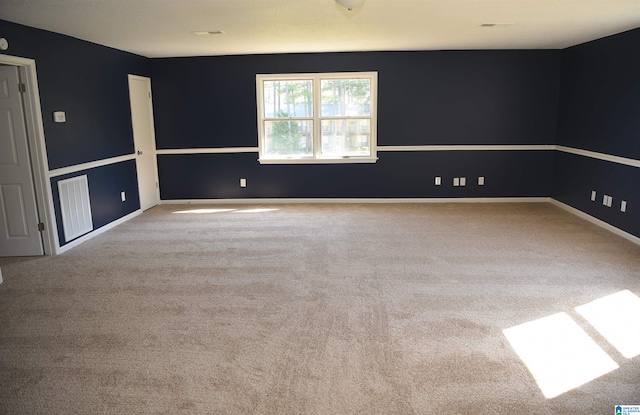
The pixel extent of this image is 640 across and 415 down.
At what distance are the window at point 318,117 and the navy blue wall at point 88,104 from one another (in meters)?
2.07

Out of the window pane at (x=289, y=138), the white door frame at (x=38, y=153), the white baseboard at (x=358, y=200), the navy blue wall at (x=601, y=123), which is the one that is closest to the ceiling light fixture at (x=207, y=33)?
the white door frame at (x=38, y=153)

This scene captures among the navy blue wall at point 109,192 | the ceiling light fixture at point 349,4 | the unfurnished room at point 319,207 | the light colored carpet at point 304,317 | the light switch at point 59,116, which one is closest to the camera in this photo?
the light colored carpet at point 304,317

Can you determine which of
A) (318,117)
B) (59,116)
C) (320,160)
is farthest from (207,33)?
(320,160)

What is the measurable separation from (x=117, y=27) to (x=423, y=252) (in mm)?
4032

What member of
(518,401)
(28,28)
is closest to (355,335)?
(518,401)

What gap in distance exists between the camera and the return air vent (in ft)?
17.2

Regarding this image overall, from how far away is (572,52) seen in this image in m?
6.71

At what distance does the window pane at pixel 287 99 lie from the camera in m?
7.45

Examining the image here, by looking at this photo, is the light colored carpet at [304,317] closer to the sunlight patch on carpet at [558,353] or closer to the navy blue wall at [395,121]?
the sunlight patch on carpet at [558,353]

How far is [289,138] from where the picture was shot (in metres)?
7.61

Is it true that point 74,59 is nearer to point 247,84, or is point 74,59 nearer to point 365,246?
point 247,84

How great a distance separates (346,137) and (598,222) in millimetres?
3810

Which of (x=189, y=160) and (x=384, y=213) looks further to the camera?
(x=189, y=160)

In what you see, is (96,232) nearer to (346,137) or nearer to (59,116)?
(59,116)
